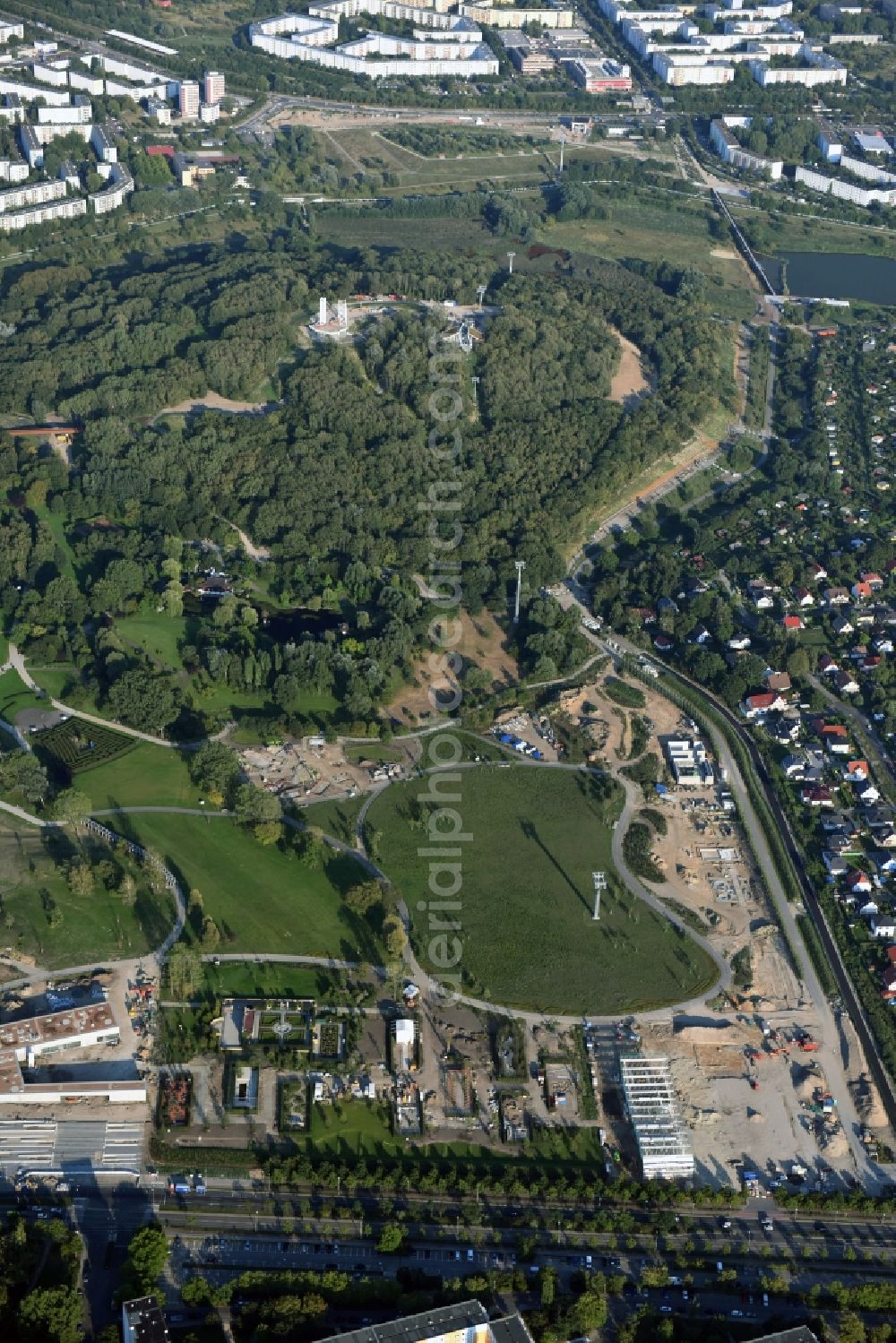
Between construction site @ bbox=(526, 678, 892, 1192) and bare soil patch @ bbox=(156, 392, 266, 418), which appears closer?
construction site @ bbox=(526, 678, 892, 1192)

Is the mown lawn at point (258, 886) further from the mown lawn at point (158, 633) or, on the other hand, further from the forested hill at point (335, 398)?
the forested hill at point (335, 398)

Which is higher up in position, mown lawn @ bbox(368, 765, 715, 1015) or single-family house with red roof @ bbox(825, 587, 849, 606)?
single-family house with red roof @ bbox(825, 587, 849, 606)

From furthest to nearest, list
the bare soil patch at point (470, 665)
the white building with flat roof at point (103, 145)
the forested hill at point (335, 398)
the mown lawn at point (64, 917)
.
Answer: the white building with flat roof at point (103, 145), the forested hill at point (335, 398), the bare soil patch at point (470, 665), the mown lawn at point (64, 917)

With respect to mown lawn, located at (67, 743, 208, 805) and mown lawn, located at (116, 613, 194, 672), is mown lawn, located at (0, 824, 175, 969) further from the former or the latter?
mown lawn, located at (116, 613, 194, 672)

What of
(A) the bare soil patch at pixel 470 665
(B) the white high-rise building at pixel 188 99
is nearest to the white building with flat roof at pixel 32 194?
(B) the white high-rise building at pixel 188 99

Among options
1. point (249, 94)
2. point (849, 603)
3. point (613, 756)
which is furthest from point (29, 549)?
point (249, 94)

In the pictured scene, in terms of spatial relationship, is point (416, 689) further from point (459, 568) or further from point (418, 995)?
point (418, 995)

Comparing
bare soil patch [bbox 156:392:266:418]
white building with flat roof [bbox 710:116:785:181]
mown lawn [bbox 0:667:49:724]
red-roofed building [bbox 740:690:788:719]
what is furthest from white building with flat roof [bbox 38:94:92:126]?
red-roofed building [bbox 740:690:788:719]
